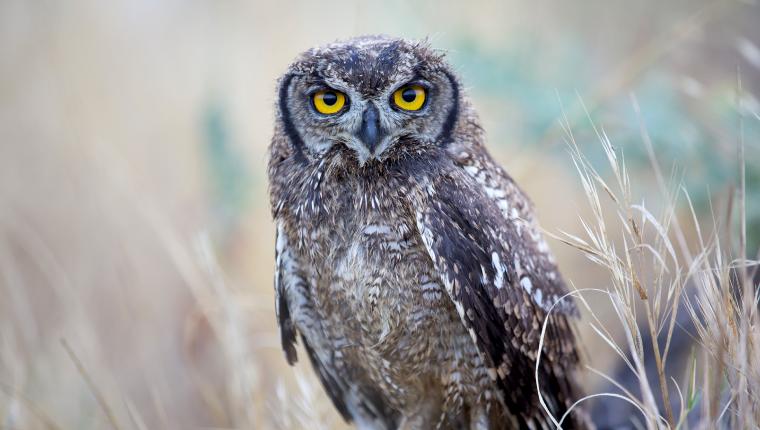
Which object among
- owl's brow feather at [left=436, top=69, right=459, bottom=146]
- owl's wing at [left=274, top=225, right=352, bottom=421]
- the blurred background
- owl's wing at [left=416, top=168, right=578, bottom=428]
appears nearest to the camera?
owl's wing at [left=416, top=168, right=578, bottom=428]

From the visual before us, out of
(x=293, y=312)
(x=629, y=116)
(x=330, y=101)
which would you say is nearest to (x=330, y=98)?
(x=330, y=101)

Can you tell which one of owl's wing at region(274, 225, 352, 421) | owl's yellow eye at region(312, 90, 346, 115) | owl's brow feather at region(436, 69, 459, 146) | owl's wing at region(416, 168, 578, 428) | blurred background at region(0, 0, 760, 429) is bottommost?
owl's wing at region(416, 168, 578, 428)

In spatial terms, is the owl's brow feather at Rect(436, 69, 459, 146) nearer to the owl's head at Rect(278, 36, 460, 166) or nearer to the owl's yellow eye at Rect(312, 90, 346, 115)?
the owl's head at Rect(278, 36, 460, 166)

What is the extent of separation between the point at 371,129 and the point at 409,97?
15 cm

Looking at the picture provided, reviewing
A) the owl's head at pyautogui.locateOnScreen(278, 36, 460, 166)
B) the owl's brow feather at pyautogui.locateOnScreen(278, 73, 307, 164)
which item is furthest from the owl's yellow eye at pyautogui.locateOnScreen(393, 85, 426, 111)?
the owl's brow feather at pyautogui.locateOnScreen(278, 73, 307, 164)

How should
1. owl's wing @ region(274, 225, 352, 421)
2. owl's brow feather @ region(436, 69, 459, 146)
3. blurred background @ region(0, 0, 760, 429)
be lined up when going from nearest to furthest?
owl's brow feather @ region(436, 69, 459, 146) → owl's wing @ region(274, 225, 352, 421) → blurred background @ region(0, 0, 760, 429)

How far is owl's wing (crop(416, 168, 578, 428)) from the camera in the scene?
166 cm

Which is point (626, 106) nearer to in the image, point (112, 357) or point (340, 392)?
point (340, 392)

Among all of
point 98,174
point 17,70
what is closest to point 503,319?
point 98,174

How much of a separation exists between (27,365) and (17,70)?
218cm

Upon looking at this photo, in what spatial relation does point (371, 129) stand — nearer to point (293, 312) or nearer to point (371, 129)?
point (371, 129)

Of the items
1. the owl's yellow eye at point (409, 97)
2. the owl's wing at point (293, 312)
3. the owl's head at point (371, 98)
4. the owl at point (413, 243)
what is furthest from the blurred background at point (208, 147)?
the owl's yellow eye at point (409, 97)

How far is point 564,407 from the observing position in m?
1.88

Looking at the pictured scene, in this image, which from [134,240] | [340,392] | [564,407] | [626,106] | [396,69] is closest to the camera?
[396,69]
